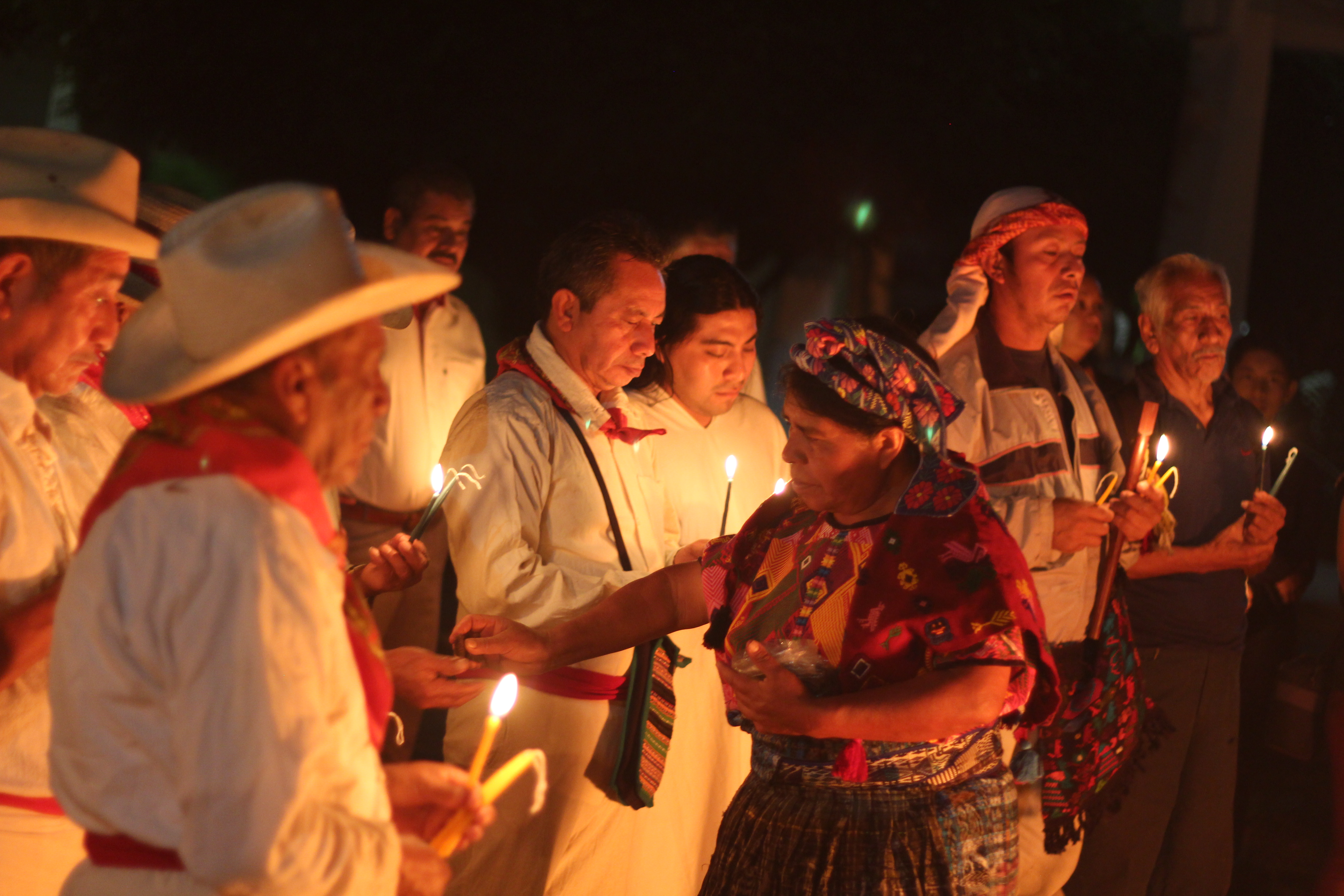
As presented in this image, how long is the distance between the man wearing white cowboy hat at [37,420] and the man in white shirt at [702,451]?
2216 millimetres

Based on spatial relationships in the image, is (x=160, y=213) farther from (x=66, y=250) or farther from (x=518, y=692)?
(x=518, y=692)

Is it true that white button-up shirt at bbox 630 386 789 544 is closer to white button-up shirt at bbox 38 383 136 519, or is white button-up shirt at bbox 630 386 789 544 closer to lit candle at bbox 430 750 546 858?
white button-up shirt at bbox 38 383 136 519

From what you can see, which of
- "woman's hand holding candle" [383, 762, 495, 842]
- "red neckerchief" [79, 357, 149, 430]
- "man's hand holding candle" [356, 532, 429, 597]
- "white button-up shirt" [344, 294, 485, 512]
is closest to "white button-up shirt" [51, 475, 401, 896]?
"woman's hand holding candle" [383, 762, 495, 842]

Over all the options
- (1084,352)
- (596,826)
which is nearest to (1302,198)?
(1084,352)

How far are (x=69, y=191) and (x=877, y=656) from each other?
1.91 m

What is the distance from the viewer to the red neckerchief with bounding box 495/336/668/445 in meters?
3.99

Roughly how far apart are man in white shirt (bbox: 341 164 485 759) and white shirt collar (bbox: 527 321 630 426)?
138 cm

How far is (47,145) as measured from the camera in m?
2.63

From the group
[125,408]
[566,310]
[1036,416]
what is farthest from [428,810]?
[1036,416]

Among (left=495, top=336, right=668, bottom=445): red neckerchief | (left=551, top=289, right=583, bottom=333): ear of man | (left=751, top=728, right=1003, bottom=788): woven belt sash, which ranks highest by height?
(left=551, top=289, right=583, bottom=333): ear of man

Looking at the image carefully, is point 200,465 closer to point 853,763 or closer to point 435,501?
point 435,501

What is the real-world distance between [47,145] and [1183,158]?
11354 mm

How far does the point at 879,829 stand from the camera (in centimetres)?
276

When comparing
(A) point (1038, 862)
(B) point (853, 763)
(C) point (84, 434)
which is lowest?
(A) point (1038, 862)
